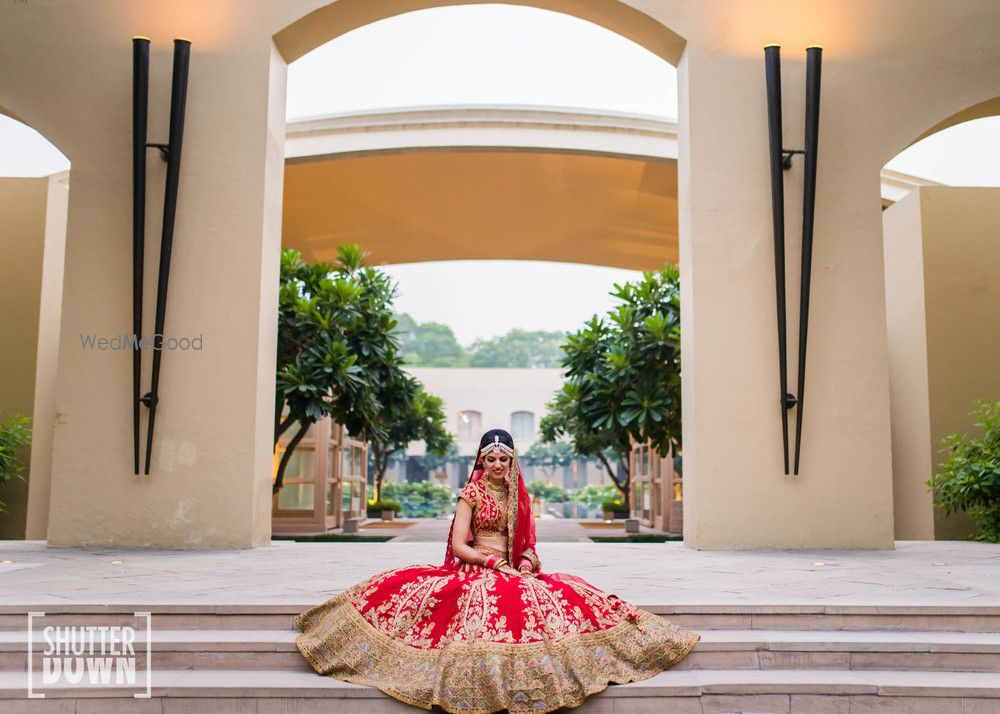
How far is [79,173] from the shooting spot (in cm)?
700

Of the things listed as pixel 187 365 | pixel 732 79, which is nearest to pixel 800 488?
pixel 732 79

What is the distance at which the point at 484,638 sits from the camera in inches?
134

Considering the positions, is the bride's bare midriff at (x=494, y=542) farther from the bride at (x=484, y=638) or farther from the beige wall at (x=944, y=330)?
the beige wall at (x=944, y=330)

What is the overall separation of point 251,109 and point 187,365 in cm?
208

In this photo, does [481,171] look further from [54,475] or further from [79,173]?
[54,475]

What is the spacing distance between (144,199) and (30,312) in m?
3.99

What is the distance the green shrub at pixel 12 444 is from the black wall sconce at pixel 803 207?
7218 mm

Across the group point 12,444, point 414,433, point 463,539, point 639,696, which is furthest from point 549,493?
point 639,696

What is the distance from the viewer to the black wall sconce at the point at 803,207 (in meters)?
6.74

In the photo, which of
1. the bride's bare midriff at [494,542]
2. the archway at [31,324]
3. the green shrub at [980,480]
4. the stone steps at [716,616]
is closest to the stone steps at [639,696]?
the stone steps at [716,616]

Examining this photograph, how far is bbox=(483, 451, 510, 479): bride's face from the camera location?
4176 mm

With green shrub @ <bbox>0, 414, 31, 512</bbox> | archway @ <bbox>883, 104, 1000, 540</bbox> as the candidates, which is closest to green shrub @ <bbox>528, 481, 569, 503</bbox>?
archway @ <bbox>883, 104, 1000, 540</bbox>

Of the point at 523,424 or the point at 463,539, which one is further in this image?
the point at 523,424

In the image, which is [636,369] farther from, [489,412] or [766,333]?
[489,412]
